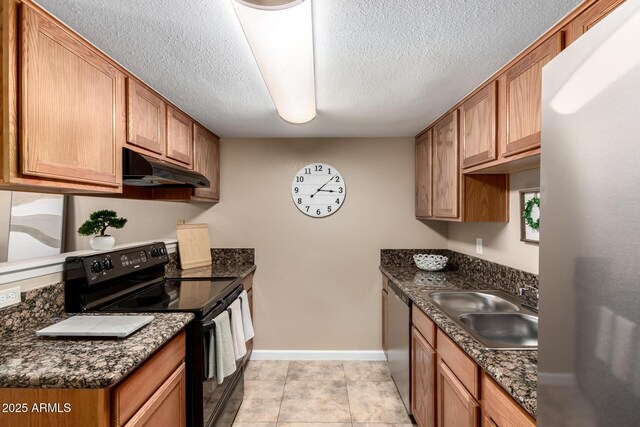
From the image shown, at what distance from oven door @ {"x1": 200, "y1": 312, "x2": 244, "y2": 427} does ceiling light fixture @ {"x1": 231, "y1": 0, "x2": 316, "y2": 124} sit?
4.36 feet

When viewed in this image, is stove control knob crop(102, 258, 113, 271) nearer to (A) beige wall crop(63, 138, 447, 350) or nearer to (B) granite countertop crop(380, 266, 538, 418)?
(A) beige wall crop(63, 138, 447, 350)

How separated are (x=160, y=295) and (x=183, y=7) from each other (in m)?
1.59

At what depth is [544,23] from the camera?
4.22 feet

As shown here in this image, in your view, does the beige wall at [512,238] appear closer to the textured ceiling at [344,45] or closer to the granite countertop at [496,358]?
the granite countertop at [496,358]

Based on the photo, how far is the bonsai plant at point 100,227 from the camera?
2.04m

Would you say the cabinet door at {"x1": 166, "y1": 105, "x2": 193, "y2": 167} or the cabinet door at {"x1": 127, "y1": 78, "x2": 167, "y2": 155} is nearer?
the cabinet door at {"x1": 127, "y1": 78, "x2": 167, "y2": 155}

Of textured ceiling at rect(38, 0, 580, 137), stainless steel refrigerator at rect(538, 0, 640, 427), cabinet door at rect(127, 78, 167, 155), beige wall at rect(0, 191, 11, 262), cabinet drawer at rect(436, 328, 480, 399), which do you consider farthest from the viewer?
beige wall at rect(0, 191, 11, 262)

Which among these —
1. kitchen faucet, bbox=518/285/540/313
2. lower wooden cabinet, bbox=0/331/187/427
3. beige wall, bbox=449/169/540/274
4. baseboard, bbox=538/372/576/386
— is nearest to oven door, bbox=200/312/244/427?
lower wooden cabinet, bbox=0/331/187/427

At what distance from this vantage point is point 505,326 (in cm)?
175

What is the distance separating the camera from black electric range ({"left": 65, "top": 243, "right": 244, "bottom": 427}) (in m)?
1.64

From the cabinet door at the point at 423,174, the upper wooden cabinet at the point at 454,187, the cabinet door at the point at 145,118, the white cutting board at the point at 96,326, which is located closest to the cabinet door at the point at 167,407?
the white cutting board at the point at 96,326

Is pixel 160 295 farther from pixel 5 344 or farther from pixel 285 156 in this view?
pixel 285 156

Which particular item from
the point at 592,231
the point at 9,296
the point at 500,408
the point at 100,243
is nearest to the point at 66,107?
the point at 9,296

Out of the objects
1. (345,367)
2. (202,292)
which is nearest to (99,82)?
(202,292)
